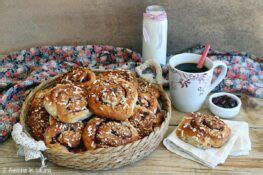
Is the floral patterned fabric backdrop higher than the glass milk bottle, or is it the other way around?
the glass milk bottle

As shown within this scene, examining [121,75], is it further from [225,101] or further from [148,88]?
→ [225,101]

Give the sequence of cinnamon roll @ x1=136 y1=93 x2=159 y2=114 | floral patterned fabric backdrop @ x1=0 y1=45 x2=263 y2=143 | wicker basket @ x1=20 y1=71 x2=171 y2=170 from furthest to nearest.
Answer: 1. floral patterned fabric backdrop @ x1=0 y1=45 x2=263 y2=143
2. cinnamon roll @ x1=136 y1=93 x2=159 y2=114
3. wicker basket @ x1=20 y1=71 x2=171 y2=170

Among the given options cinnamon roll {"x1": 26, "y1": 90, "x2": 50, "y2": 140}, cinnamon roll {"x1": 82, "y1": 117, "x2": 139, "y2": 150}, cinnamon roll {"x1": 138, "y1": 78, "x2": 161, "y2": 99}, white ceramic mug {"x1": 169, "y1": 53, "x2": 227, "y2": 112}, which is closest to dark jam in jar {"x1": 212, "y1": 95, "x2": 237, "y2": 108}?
white ceramic mug {"x1": 169, "y1": 53, "x2": 227, "y2": 112}

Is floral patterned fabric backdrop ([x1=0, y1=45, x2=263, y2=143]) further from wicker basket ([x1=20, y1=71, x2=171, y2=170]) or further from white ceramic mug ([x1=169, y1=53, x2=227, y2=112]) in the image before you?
wicker basket ([x1=20, y1=71, x2=171, y2=170])

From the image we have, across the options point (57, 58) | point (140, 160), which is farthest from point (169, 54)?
point (140, 160)

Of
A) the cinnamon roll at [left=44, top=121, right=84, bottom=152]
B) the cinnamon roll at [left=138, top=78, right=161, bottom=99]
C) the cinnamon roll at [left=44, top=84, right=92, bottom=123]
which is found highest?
the cinnamon roll at [left=44, top=84, right=92, bottom=123]

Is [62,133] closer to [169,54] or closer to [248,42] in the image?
[169,54]

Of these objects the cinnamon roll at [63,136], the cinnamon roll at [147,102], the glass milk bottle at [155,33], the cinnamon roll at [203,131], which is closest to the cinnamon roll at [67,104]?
the cinnamon roll at [63,136]
